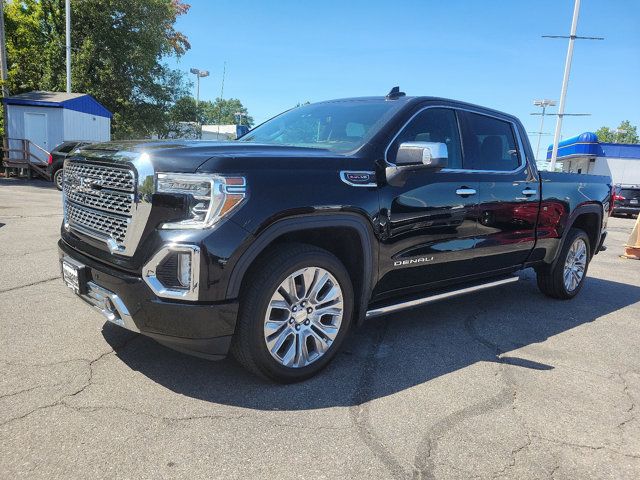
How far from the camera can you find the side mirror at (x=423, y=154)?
3.30 metres

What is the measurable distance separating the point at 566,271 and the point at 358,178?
3629 mm

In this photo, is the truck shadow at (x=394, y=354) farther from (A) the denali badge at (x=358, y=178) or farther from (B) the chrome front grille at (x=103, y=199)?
(A) the denali badge at (x=358, y=178)

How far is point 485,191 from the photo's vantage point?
4348 mm

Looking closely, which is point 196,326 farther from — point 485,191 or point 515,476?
point 485,191

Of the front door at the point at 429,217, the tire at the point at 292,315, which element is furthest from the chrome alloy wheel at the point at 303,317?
the front door at the point at 429,217

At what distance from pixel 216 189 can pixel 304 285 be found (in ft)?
2.76

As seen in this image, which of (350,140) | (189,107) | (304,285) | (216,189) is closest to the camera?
(216,189)

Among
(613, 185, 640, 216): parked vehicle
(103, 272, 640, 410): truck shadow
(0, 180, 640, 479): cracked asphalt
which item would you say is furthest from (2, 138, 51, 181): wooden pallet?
(613, 185, 640, 216): parked vehicle

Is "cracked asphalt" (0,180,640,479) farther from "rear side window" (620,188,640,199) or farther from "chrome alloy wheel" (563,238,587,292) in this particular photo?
"rear side window" (620,188,640,199)

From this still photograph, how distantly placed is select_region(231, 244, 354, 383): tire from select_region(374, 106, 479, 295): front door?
487 millimetres

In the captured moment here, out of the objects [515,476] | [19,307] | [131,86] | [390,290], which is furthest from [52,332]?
[131,86]

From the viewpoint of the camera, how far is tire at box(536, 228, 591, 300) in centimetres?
566

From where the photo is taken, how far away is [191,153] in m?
2.86

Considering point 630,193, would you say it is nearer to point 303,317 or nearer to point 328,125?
point 328,125
